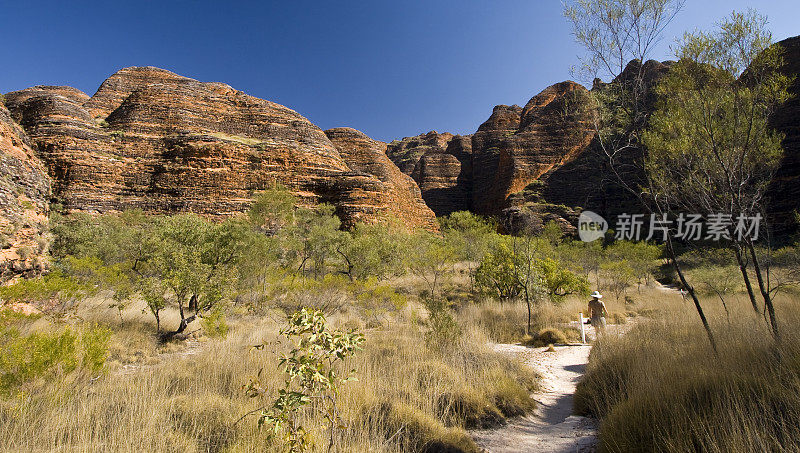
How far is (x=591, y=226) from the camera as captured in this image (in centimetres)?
3497

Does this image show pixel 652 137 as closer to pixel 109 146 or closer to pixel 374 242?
pixel 374 242

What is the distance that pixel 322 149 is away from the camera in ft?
114

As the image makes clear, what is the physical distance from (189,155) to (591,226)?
1642 inches


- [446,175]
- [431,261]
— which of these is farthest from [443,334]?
[446,175]

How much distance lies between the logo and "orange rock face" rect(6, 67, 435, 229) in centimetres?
1717

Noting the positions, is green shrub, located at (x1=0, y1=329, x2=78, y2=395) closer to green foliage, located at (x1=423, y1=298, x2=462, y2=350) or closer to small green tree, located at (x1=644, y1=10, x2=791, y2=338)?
green foliage, located at (x1=423, y1=298, x2=462, y2=350)

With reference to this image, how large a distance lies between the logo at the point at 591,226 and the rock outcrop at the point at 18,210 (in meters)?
36.1

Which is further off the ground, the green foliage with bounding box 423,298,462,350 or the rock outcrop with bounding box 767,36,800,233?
the rock outcrop with bounding box 767,36,800,233

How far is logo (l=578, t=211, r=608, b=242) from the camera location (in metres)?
32.3

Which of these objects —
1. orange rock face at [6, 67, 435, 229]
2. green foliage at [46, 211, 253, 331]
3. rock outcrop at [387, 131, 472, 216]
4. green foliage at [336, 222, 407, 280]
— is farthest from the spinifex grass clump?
rock outcrop at [387, 131, 472, 216]

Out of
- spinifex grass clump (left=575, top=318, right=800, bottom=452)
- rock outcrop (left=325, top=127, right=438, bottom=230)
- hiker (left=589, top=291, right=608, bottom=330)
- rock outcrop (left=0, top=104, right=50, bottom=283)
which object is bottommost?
hiker (left=589, top=291, right=608, bottom=330)

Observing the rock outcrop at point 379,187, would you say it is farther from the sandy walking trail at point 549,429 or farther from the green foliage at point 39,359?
the green foliage at point 39,359

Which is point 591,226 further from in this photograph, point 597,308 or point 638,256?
point 597,308

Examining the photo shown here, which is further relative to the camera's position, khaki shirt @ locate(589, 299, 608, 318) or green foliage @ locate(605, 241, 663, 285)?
green foliage @ locate(605, 241, 663, 285)
